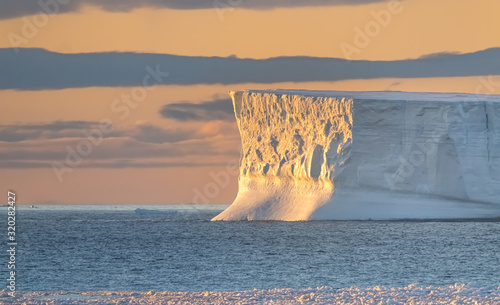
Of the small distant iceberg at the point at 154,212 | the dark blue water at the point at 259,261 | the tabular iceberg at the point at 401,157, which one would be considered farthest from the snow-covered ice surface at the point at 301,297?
the small distant iceberg at the point at 154,212

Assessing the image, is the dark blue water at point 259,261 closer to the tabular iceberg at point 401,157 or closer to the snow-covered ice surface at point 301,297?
the tabular iceberg at point 401,157

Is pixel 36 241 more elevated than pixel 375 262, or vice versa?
pixel 36 241

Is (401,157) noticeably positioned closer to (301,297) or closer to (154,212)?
(301,297)

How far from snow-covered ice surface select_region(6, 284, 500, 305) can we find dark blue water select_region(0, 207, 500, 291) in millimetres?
2332

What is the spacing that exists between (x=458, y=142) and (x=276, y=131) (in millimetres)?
6844

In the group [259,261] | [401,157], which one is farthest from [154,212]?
[259,261]

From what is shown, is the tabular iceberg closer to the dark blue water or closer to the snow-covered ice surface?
the dark blue water

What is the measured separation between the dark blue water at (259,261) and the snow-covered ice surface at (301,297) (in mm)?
2332

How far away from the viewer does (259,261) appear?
22.2 m

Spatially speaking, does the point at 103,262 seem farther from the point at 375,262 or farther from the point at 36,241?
the point at 36,241

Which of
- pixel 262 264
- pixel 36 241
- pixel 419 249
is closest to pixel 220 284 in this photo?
pixel 262 264

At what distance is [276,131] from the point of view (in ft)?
119

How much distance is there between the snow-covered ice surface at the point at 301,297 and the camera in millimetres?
12547

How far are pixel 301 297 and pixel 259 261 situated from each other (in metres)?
9.41
